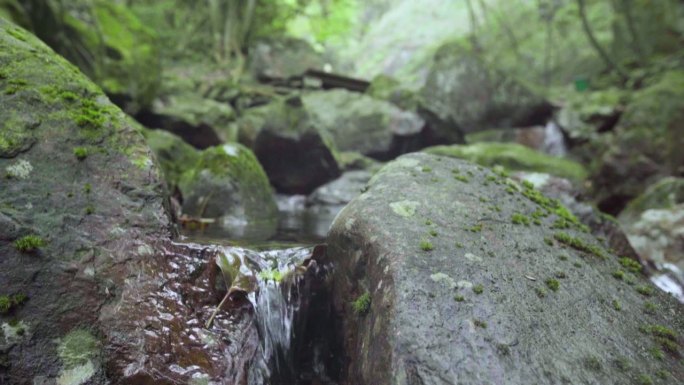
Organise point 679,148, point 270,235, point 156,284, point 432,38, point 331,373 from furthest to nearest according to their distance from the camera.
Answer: point 432,38 < point 679,148 < point 270,235 < point 331,373 < point 156,284

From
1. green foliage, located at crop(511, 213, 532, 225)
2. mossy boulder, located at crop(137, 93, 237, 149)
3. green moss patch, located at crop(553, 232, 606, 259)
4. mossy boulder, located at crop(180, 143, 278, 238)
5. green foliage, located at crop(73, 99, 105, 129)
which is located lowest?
green moss patch, located at crop(553, 232, 606, 259)

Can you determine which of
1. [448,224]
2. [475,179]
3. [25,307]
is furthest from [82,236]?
[475,179]

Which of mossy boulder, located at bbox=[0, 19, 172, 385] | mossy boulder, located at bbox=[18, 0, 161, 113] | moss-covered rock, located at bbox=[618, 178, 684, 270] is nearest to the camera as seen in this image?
mossy boulder, located at bbox=[0, 19, 172, 385]

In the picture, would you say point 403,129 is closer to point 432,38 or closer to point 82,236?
point 82,236

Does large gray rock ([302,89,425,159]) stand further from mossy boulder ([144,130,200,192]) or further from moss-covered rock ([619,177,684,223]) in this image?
moss-covered rock ([619,177,684,223])

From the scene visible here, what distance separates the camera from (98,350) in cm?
248

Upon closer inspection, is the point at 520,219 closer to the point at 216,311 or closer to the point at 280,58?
the point at 216,311

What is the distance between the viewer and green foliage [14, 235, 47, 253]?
8.38 ft

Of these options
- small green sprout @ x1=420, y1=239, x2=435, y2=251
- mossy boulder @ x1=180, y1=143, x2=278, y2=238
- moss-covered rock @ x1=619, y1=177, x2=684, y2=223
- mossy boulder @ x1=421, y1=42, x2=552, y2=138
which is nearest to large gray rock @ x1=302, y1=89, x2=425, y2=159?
mossy boulder @ x1=421, y1=42, x2=552, y2=138

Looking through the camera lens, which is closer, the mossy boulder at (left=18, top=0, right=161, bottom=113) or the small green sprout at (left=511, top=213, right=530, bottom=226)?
the small green sprout at (left=511, top=213, right=530, bottom=226)

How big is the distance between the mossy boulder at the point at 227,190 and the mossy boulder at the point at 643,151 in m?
8.39

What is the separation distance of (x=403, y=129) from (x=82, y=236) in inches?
467

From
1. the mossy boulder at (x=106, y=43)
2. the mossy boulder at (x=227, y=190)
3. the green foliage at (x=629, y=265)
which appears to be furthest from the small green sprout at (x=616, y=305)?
the mossy boulder at (x=106, y=43)

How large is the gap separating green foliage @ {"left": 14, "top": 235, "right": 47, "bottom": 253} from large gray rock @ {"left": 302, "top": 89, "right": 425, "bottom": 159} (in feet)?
36.3
